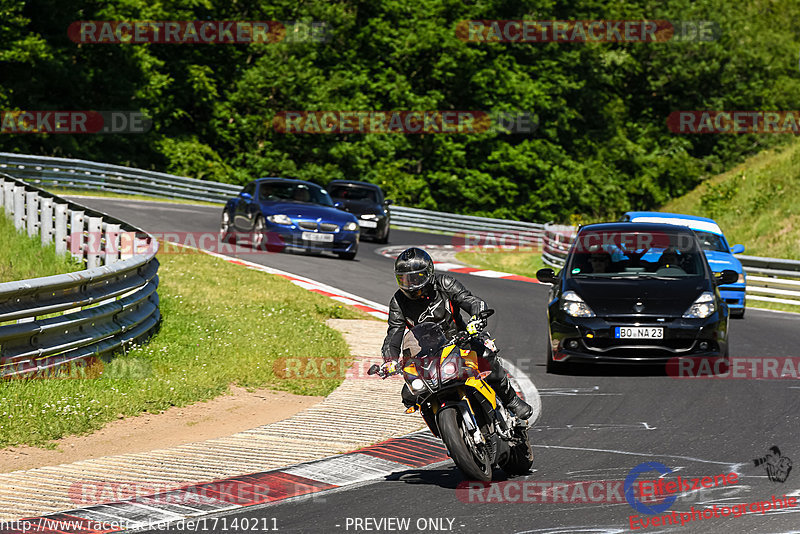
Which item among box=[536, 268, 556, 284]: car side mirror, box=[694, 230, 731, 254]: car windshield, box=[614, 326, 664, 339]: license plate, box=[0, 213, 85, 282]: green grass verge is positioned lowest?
box=[0, 213, 85, 282]: green grass verge

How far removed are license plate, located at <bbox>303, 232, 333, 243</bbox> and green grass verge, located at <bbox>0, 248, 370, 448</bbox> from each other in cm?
322

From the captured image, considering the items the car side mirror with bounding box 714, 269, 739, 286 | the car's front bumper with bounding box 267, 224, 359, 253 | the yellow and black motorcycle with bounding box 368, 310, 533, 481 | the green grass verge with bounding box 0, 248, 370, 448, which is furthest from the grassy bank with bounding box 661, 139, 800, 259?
the yellow and black motorcycle with bounding box 368, 310, 533, 481

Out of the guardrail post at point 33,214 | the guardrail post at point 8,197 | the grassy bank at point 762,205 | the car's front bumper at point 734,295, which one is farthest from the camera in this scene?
the grassy bank at point 762,205

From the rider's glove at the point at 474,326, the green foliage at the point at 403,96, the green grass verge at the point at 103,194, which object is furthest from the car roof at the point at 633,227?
the green foliage at the point at 403,96

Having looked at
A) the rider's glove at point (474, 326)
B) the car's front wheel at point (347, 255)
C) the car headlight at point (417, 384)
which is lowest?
the car's front wheel at point (347, 255)

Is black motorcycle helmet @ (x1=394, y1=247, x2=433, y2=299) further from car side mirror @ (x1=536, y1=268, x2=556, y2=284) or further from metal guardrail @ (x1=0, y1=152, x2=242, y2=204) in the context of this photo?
metal guardrail @ (x1=0, y1=152, x2=242, y2=204)

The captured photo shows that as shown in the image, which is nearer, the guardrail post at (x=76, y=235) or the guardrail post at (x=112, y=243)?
the guardrail post at (x=112, y=243)

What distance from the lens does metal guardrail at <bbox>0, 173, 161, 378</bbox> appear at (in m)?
9.40

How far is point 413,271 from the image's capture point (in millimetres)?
7027

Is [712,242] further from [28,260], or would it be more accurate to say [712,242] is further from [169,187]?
[169,187]

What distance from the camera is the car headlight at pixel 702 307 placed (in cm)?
1165

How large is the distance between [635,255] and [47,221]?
32.4ft

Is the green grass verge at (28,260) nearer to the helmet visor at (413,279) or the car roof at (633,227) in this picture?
the car roof at (633,227)

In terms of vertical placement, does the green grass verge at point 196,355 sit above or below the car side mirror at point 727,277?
below
